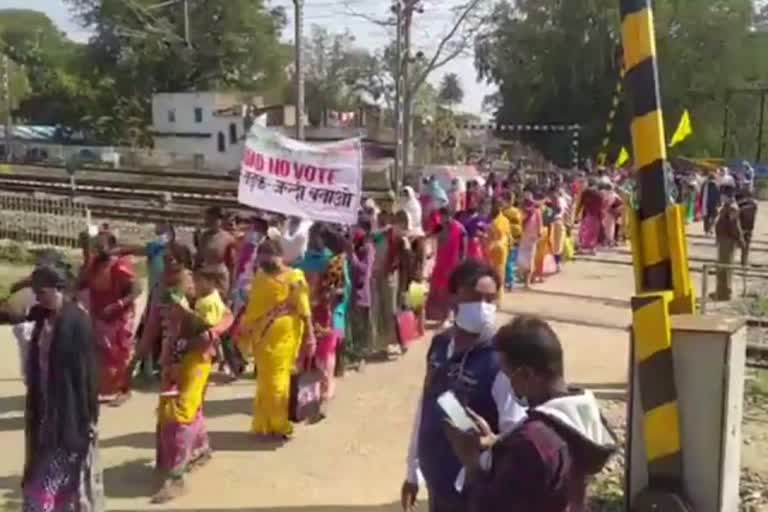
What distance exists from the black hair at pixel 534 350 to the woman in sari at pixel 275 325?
4.39m

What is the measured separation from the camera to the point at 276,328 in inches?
292

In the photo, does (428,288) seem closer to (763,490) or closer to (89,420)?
(763,490)

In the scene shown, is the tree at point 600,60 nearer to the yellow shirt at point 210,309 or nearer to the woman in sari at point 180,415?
the yellow shirt at point 210,309

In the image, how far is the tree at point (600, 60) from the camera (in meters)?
51.6

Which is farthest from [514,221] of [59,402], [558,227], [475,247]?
[59,402]

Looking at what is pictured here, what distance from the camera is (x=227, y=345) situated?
9.78 m

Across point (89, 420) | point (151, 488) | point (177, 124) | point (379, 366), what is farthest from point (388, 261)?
point (177, 124)

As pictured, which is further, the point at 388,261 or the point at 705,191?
the point at 705,191

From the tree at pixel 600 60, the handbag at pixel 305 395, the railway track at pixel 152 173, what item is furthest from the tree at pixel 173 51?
the handbag at pixel 305 395

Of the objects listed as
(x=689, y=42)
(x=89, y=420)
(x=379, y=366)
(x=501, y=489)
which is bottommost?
(x=379, y=366)

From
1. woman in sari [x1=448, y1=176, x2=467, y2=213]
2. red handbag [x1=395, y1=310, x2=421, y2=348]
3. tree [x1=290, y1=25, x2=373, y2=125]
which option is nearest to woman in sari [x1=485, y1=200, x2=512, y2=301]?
red handbag [x1=395, y1=310, x2=421, y2=348]

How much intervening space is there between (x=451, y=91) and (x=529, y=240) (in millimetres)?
64372

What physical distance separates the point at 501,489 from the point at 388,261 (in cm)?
770

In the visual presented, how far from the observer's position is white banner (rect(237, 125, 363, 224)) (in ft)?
29.8
